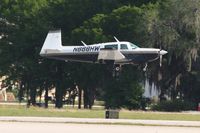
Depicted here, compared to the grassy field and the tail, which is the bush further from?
the tail

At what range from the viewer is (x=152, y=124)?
29141 mm

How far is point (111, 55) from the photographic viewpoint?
2251 inches

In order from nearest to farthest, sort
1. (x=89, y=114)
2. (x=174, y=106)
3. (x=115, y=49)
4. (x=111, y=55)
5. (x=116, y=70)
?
(x=89, y=114), (x=174, y=106), (x=115, y=49), (x=111, y=55), (x=116, y=70)

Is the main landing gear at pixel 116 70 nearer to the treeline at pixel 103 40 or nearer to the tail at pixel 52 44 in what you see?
the treeline at pixel 103 40

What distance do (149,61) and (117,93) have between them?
4398mm

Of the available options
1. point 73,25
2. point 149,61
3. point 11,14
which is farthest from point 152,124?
point 11,14

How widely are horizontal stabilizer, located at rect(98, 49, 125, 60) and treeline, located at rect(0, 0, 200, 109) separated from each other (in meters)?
2.68

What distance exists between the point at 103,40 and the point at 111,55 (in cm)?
512

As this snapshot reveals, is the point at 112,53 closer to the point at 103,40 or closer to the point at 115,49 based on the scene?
the point at 115,49

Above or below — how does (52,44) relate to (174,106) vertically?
above

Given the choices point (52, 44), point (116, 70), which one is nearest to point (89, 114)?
point (116, 70)

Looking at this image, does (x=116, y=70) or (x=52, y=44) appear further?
(x=52, y=44)

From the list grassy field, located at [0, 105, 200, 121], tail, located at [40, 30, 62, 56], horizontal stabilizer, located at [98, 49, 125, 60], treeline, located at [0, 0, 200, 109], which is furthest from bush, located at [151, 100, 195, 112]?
tail, located at [40, 30, 62, 56]

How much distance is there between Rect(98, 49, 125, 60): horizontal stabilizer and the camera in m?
56.8
